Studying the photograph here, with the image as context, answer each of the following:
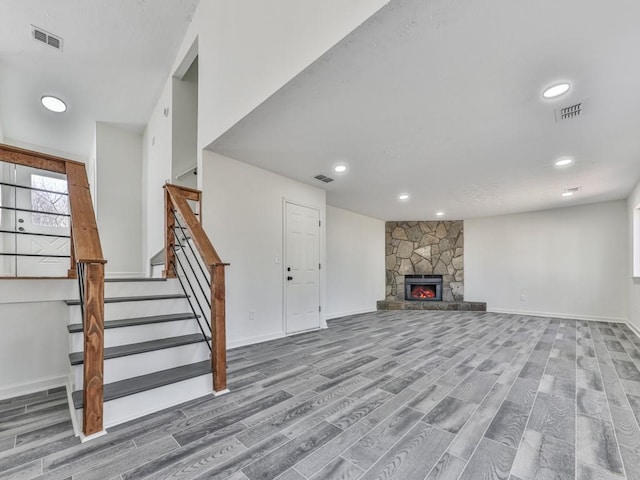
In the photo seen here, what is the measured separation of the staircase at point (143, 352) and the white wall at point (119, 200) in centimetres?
308

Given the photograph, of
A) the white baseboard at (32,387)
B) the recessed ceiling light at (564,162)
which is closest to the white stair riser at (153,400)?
the white baseboard at (32,387)

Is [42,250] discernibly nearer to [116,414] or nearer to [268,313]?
[268,313]

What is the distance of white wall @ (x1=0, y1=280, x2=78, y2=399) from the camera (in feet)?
7.35

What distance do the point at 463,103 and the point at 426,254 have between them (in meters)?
5.65

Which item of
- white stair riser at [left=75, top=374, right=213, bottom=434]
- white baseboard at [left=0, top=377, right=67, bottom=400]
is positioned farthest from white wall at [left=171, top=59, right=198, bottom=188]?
white stair riser at [left=75, top=374, right=213, bottom=434]

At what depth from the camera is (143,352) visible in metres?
2.10

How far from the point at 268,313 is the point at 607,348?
4356 millimetres

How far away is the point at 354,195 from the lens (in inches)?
209

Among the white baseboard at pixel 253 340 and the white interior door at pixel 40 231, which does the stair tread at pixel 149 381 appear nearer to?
the white baseboard at pixel 253 340

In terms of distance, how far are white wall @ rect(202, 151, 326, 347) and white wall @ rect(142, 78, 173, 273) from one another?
1044mm

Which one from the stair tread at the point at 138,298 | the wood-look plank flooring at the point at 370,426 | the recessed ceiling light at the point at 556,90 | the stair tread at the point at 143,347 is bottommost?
the wood-look plank flooring at the point at 370,426

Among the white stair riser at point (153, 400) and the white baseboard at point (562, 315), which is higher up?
the white stair riser at point (153, 400)

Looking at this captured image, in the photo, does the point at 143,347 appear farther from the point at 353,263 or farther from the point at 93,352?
the point at 353,263

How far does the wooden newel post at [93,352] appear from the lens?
166cm
